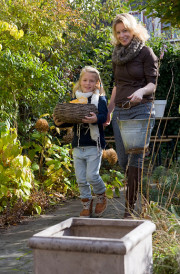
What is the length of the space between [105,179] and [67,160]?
0.53 m

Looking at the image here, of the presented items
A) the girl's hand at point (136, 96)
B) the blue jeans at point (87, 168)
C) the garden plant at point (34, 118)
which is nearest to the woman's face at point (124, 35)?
the garden plant at point (34, 118)

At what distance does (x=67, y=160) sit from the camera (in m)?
5.50

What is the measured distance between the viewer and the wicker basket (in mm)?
3852

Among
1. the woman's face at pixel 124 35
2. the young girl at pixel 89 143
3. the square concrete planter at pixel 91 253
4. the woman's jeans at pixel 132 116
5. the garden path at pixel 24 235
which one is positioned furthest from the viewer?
the young girl at pixel 89 143

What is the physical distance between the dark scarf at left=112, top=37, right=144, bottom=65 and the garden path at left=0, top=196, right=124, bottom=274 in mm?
1215

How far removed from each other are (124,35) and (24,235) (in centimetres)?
192

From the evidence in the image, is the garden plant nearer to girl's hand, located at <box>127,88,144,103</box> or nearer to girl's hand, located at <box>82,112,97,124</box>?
girl's hand, located at <box>127,88,144,103</box>

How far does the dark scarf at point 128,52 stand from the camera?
377 centimetres

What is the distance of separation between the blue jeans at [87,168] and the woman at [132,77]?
0.30 metres

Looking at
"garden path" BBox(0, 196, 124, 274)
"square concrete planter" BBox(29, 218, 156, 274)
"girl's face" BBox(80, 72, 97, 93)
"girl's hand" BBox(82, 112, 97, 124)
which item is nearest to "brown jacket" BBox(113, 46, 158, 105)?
"girl's hand" BBox(82, 112, 97, 124)

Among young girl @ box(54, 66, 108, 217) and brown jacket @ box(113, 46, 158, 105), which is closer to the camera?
brown jacket @ box(113, 46, 158, 105)

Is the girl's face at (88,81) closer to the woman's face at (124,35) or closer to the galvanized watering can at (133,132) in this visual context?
the woman's face at (124,35)

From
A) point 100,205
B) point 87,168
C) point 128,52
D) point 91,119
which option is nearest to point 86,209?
point 100,205

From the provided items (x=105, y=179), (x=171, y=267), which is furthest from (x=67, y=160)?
(x=171, y=267)
